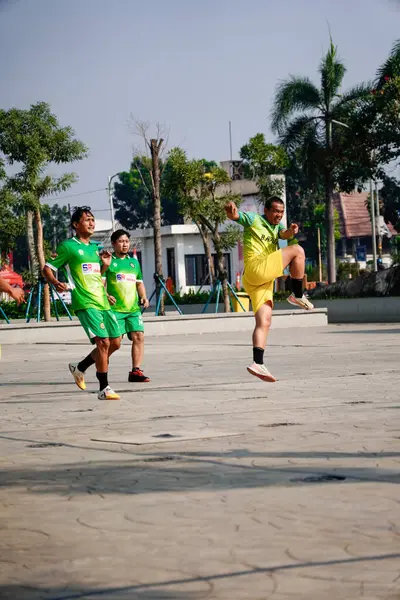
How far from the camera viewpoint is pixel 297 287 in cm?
1173

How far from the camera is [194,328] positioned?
91.3 ft

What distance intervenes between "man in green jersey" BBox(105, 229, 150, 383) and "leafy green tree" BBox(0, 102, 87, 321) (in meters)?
23.2

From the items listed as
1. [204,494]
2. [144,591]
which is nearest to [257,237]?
[204,494]

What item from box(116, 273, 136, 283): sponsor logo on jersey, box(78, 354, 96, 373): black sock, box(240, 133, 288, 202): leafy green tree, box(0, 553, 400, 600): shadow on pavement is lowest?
box(0, 553, 400, 600): shadow on pavement

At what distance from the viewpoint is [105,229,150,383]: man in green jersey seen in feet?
39.8

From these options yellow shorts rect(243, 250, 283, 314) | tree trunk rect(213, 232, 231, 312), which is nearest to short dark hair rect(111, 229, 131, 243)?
yellow shorts rect(243, 250, 283, 314)

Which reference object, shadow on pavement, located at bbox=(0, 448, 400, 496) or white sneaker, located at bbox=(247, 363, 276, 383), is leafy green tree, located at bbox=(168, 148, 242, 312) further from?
shadow on pavement, located at bbox=(0, 448, 400, 496)

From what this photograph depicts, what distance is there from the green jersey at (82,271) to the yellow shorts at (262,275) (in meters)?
1.45

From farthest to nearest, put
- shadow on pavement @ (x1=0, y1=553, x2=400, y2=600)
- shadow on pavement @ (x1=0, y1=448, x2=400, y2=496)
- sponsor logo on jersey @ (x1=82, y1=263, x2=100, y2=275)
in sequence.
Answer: sponsor logo on jersey @ (x1=82, y1=263, x2=100, y2=275), shadow on pavement @ (x1=0, y1=448, x2=400, y2=496), shadow on pavement @ (x1=0, y1=553, x2=400, y2=600)

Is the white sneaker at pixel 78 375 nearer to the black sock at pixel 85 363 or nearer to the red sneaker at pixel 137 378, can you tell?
the black sock at pixel 85 363

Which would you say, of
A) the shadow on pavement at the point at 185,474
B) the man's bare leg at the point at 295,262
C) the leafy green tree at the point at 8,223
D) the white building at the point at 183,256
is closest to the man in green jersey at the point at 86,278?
the man's bare leg at the point at 295,262

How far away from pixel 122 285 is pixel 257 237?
1766mm

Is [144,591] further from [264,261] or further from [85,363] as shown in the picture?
[85,363]

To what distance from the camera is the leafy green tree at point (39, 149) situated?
35.3 m
